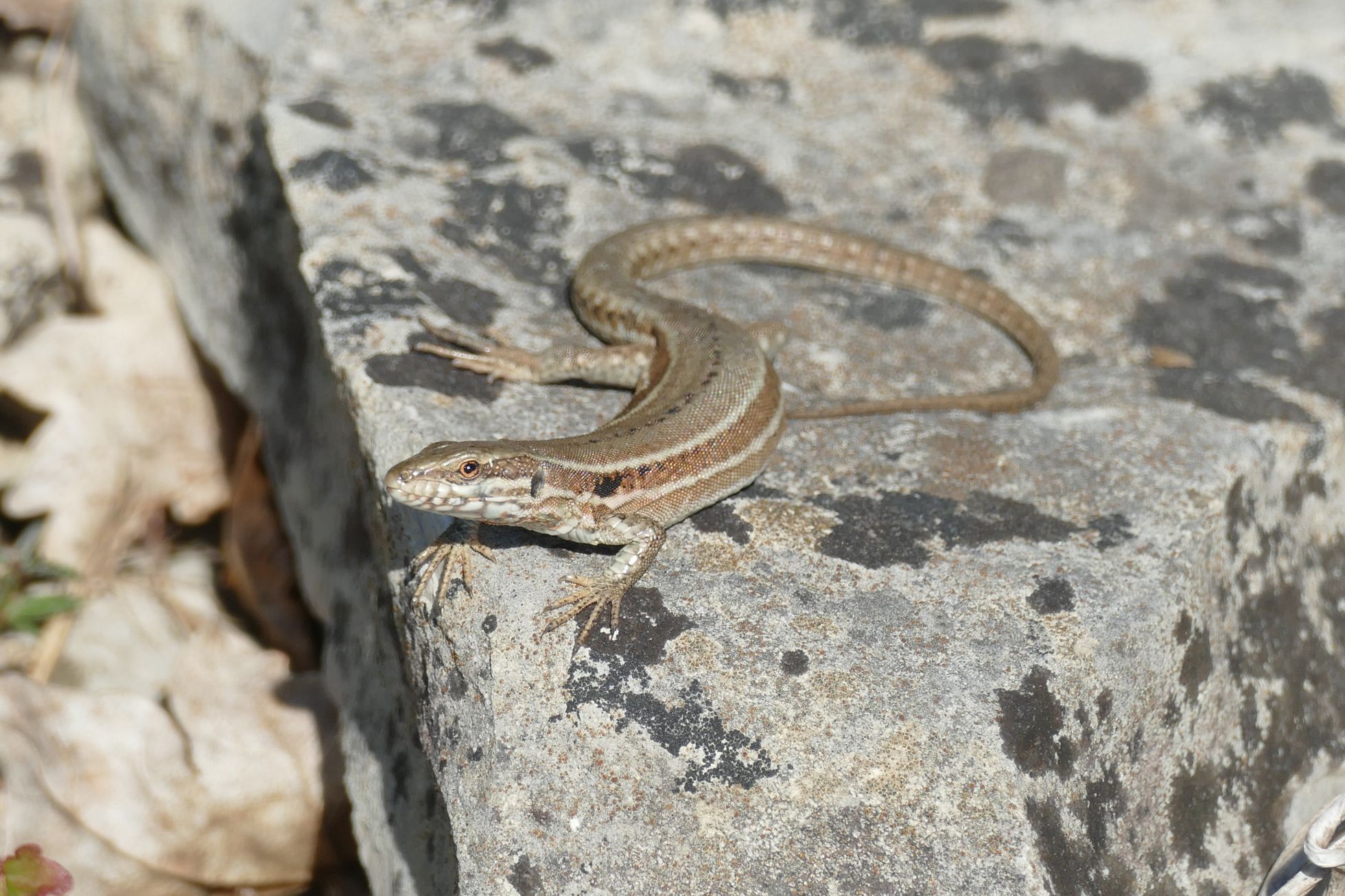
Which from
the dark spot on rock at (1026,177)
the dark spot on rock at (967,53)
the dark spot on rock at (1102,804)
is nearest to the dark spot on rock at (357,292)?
the dark spot on rock at (1102,804)

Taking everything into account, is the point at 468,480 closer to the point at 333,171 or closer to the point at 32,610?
the point at 333,171

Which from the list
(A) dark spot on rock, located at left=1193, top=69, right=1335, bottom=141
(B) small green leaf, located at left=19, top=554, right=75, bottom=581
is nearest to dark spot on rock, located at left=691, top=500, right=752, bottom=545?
(B) small green leaf, located at left=19, top=554, right=75, bottom=581

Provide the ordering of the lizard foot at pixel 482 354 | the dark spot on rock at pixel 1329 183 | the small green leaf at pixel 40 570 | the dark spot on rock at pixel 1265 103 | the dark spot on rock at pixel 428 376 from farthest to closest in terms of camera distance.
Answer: the dark spot on rock at pixel 1265 103, the dark spot on rock at pixel 1329 183, the small green leaf at pixel 40 570, the lizard foot at pixel 482 354, the dark spot on rock at pixel 428 376

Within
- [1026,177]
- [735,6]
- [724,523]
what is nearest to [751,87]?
[735,6]

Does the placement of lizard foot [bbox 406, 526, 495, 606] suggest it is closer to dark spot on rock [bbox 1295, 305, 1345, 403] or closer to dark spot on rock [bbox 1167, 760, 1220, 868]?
dark spot on rock [bbox 1167, 760, 1220, 868]

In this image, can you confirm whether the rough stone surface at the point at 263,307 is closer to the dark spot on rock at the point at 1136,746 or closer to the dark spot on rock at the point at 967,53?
the dark spot on rock at the point at 1136,746
